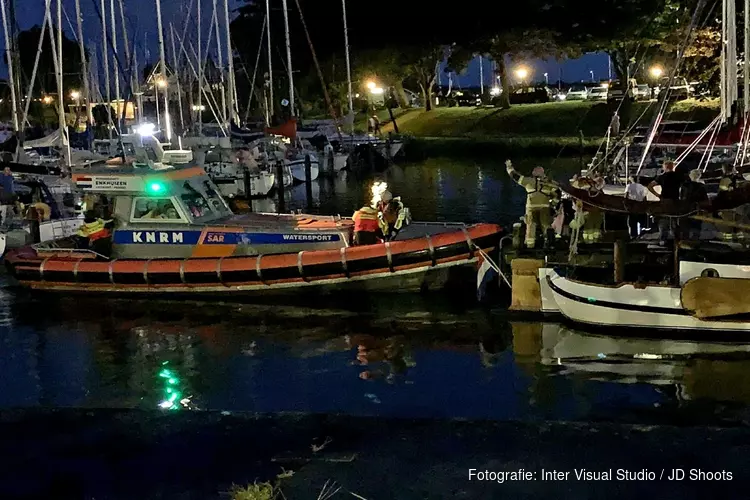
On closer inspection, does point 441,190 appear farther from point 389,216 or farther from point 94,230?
point 94,230

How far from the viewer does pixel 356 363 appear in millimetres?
12930

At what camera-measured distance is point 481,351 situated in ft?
43.8

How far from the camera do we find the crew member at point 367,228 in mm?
16391

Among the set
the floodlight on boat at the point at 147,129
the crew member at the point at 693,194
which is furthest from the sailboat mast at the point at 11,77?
the crew member at the point at 693,194

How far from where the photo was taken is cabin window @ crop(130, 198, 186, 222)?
17.0 metres

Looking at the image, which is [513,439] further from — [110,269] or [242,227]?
[110,269]

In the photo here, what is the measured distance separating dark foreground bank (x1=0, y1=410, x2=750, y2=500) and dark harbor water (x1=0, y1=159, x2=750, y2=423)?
5.95ft

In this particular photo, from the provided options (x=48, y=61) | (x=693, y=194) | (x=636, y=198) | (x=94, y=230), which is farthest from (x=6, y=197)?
(x=48, y=61)

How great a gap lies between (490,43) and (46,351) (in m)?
52.9

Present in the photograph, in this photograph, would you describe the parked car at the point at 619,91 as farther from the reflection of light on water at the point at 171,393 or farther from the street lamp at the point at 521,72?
the reflection of light on water at the point at 171,393

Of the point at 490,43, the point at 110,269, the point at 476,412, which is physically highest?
the point at 490,43

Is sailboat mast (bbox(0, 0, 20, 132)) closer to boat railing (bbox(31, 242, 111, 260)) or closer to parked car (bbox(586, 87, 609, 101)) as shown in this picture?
boat railing (bbox(31, 242, 111, 260))

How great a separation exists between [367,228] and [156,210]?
4.00 m

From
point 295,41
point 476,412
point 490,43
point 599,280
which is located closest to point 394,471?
point 476,412
